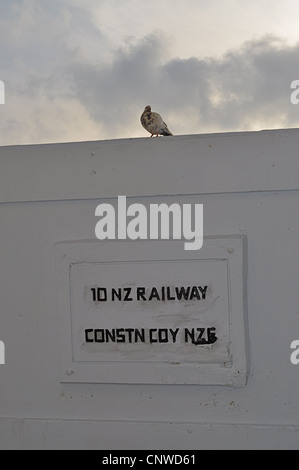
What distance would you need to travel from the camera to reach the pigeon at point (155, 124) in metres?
3.53

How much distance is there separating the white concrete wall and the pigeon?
23.0 inches

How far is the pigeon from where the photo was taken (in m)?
3.53

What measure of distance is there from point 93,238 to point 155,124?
90 cm

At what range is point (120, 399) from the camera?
3014 millimetres

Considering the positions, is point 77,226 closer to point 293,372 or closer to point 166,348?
point 166,348

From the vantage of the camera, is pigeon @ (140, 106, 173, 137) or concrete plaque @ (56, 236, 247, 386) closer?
concrete plaque @ (56, 236, 247, 386)

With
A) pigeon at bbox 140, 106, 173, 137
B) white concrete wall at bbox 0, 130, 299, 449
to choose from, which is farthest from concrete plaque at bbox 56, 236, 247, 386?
pigeon at bbox 140, 106, 173, 137

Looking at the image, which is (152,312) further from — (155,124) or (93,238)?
(155,124)

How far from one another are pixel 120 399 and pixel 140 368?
0.21m

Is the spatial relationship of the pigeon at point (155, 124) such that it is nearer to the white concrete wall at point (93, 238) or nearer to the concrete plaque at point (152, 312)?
the white concrete wall at point (93, 238)

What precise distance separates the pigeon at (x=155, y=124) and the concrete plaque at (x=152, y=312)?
0.88 meters

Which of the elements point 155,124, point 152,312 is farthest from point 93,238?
point 155,124

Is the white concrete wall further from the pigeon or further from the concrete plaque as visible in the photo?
the pigeon
